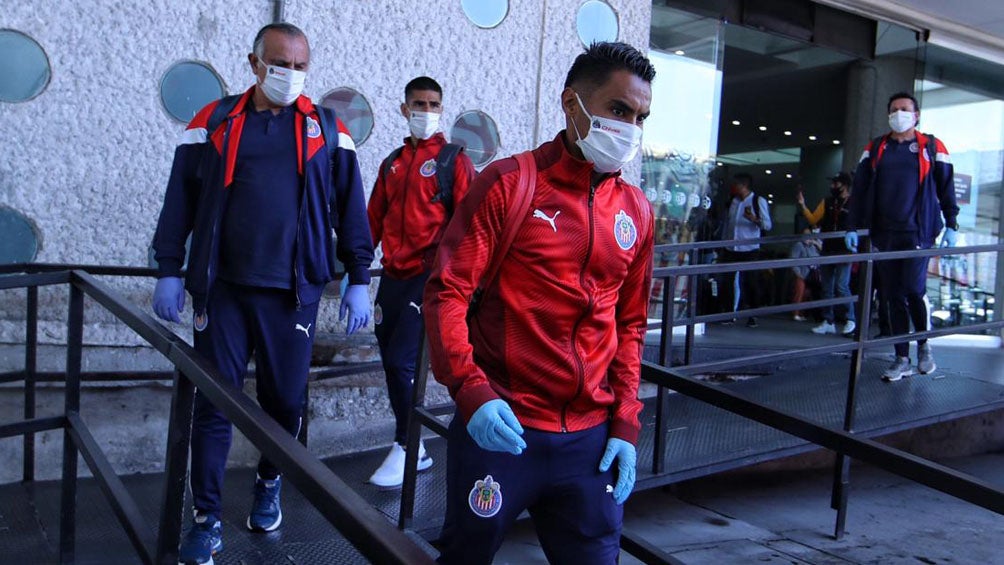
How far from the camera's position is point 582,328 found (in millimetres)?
1978

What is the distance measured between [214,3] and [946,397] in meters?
5.28

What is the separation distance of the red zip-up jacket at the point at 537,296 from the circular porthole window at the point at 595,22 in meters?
4.74

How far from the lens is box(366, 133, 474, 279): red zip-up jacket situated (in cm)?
392

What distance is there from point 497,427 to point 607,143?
27.3 inches

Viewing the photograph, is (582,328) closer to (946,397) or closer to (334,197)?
(334,197)

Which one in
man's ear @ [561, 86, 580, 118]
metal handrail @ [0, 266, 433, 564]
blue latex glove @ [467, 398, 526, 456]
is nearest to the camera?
metal handrail @ [0, 266, 433, 564]

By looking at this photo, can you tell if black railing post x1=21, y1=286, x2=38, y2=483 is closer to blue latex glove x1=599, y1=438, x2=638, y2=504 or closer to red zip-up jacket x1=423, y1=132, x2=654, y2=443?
red zip-up jacket x1=423, y1=132, x2=654, y2=443

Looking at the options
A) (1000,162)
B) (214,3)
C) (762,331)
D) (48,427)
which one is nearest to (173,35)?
(214,3)

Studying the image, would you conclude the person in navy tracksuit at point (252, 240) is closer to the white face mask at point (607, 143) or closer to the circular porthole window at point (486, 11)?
the white face mask at point (607, 143)

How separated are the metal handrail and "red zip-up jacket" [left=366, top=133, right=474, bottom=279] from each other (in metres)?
1.37

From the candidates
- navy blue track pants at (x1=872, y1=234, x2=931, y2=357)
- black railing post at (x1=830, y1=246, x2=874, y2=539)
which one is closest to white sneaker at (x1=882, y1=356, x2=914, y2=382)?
navy blue track pants at (x1=872, y1=234, x2=931, y2=357)

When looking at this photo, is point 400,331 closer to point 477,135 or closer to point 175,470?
point 175,470

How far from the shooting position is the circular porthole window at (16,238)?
4.39 m

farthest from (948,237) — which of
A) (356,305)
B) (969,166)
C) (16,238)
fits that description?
(16,238)
